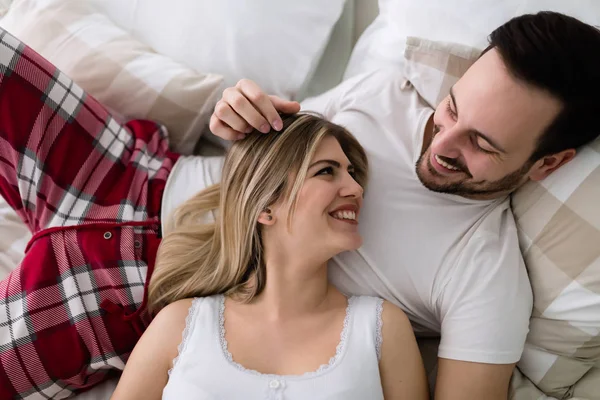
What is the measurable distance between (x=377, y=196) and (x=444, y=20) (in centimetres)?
49

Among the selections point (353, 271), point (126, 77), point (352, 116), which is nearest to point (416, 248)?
point (353, 271)

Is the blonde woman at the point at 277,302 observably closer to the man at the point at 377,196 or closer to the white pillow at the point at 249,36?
the man at the point at 377,196

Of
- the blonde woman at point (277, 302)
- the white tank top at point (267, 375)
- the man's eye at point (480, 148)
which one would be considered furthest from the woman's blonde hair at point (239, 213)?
the man's eye at point (480, 148)

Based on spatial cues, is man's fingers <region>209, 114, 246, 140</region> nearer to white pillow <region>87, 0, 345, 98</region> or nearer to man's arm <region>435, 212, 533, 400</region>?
white pillow <region>87, 0, 345, 98</region>

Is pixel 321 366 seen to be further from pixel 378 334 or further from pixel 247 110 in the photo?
pixel 247 110

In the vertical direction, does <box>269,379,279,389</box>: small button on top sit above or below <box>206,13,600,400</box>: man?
below

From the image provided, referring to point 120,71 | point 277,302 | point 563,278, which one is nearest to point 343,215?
point 277,302

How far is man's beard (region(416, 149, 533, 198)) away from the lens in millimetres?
1134

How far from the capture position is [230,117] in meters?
1.12

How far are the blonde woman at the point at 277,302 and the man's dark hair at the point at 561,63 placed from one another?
1.33ft

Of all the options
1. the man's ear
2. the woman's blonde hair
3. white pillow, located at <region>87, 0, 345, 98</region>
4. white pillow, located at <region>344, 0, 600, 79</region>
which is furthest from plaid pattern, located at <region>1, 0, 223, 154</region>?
the man's ear

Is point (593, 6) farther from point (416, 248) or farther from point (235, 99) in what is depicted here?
point (235, 99)

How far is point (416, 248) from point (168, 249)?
23.0 inches

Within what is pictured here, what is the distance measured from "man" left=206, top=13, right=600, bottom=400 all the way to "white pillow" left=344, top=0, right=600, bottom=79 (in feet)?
0.61
